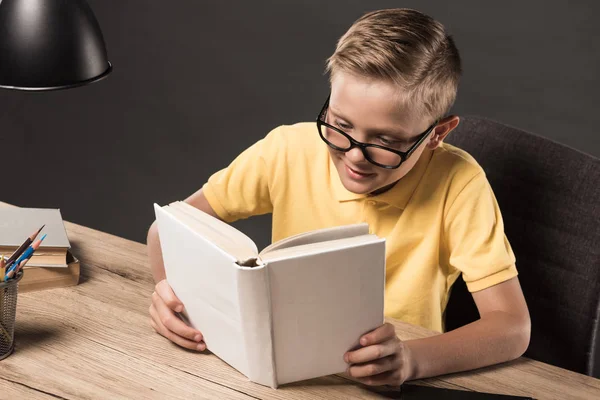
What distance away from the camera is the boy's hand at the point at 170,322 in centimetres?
127

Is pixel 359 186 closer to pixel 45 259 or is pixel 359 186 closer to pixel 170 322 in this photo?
pixel 170 322

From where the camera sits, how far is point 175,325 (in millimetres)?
1271

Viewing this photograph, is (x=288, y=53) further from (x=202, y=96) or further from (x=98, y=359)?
(x=98, y=359)

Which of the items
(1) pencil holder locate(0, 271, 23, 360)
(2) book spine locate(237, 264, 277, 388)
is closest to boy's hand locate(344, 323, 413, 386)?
(2) book spine locate(237, 264, 277, 388)

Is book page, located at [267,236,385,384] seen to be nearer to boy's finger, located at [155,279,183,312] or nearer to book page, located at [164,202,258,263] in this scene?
book page, located at [164,202,258,263]

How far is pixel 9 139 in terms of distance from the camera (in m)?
3.49

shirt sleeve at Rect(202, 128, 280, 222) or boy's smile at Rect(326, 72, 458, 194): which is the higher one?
boy's smile at Rect(326, 72, 458, 194)

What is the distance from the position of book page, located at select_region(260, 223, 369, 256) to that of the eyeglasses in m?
0.25

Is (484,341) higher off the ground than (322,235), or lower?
lower

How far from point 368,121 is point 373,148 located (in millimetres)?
48

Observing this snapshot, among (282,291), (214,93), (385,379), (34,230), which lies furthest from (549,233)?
(214,93)

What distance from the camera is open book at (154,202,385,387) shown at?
108cm

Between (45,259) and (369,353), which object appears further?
(45,259)

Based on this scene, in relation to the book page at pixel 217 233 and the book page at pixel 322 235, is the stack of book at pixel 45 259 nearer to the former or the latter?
the book page at pixel 217 233
